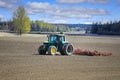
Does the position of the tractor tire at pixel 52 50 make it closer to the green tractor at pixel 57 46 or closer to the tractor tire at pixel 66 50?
the green tractor at pixel 57 46

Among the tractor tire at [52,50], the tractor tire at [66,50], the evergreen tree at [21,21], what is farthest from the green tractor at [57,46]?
the evergreen tree at [21,21]

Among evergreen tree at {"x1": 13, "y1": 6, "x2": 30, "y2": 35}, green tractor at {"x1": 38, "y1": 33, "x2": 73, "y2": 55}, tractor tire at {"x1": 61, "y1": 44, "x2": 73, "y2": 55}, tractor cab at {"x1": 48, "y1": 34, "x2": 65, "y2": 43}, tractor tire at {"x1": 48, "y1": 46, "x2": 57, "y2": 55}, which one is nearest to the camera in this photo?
tractor tire at {"x1": 48, "y1": 46, "x2": 57, "y2": 55}

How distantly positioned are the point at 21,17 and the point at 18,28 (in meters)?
4.17

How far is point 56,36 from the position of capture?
94.1ft

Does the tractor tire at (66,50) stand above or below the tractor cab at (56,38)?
below

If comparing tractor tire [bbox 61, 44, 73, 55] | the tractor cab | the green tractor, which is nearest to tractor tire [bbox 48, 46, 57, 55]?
the green tractor

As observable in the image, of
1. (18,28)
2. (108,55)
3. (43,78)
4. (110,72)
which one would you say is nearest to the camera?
(43,78)

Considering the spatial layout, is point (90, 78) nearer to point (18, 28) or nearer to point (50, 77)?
point (50, 77)

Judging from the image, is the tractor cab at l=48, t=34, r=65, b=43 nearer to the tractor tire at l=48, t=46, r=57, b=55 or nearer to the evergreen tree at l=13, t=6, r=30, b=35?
the tractor tire at l=48, t=46, r=57, b=55

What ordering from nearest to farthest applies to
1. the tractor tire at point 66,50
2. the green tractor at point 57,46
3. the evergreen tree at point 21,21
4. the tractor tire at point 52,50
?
the tractor tire at point 52,50 → the tractor tire at point 66,50 → the green tractor at point 57,46 → the evergreen tree at point 21,21

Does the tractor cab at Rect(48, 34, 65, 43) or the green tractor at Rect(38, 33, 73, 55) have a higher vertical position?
the tractor cab at Rect(48, 34, 65, 43)

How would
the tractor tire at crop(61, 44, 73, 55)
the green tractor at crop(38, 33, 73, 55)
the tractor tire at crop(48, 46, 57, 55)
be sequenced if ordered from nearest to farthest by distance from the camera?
the tractor tire at crop(48, 46, 57, 55) < the tractor tire at crop(61, 44, 73, 55) < the green tractor at crop(38, 33, 73, 55)

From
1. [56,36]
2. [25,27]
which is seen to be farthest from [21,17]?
[56,36]

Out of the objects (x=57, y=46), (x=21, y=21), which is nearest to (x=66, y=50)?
(x=57, y=46)
